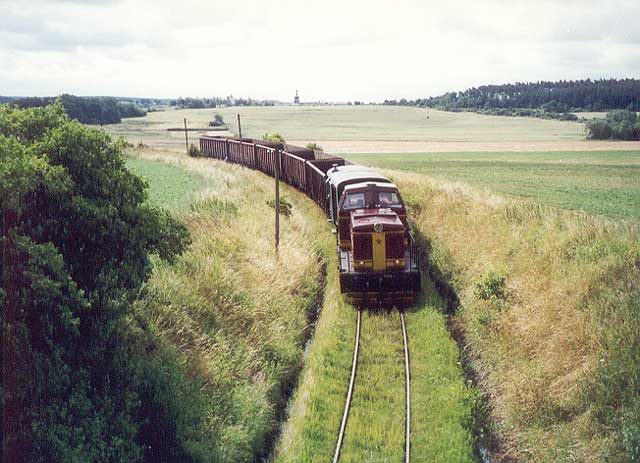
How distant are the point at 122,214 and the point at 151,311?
2643mm

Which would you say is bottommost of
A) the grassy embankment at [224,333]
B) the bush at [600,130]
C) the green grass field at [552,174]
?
the grassy embankment at [224,333]

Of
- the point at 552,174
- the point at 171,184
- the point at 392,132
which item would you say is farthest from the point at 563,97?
the point at 171,184

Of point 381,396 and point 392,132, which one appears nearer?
point 381,396

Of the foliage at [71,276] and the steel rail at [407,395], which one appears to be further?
the steel rail at [407,395]

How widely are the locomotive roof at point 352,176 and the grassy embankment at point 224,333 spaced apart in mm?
2908

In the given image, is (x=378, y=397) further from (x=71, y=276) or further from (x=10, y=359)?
(x=10, y=359)

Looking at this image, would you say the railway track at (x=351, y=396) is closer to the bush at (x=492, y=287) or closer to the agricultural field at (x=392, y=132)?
the bush at (x=492, y=287)

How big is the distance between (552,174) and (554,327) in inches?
1363

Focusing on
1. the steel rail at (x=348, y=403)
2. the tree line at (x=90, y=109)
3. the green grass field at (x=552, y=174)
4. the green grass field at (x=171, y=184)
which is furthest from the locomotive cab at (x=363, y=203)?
the tree line at (x=90, y=109)

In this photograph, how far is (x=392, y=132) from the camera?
10469cm

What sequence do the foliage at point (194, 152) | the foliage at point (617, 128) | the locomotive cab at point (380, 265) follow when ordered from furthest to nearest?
the foliage at point (617, 128) < the foliage at point (194, 152) < the locomotive cab at point (380, 265)

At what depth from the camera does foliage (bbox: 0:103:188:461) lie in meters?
7.32

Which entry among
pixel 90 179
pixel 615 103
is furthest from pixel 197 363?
pixel 615 103

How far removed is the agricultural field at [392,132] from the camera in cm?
7306
